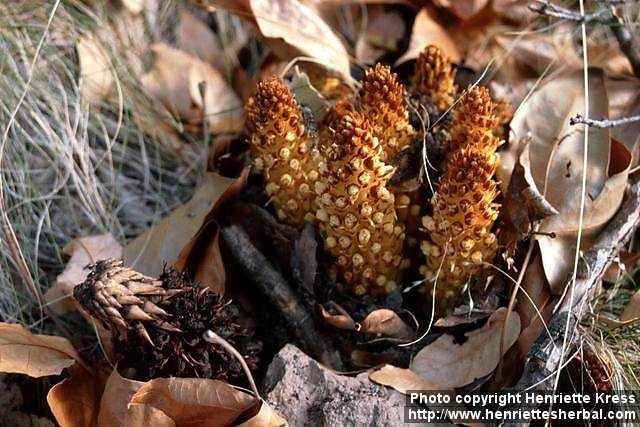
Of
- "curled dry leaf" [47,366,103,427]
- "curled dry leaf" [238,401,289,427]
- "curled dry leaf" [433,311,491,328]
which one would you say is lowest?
"curled dry leaf" [47,366,103,427]

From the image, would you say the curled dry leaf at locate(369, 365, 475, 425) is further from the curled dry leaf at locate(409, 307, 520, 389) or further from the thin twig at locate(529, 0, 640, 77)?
the thin twig at locate(529, 0, 640, 77)

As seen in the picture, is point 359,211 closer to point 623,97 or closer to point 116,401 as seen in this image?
point 116,401

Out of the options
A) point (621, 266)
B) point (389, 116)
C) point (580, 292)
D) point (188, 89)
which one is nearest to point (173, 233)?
point (389, 116)

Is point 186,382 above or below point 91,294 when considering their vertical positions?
below

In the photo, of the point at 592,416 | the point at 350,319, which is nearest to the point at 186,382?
the point at 350,319

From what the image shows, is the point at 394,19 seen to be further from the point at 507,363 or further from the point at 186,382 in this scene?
the point at 186,382

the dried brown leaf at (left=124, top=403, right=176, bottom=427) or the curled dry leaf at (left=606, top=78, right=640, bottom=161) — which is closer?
the dried brown leaf at (left=124, top=403, right=176, bottom=427)

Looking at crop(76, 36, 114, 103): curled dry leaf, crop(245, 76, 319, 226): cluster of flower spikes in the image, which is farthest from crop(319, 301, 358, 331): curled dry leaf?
crop(76, 36, 114, 103): curled dry leaf
